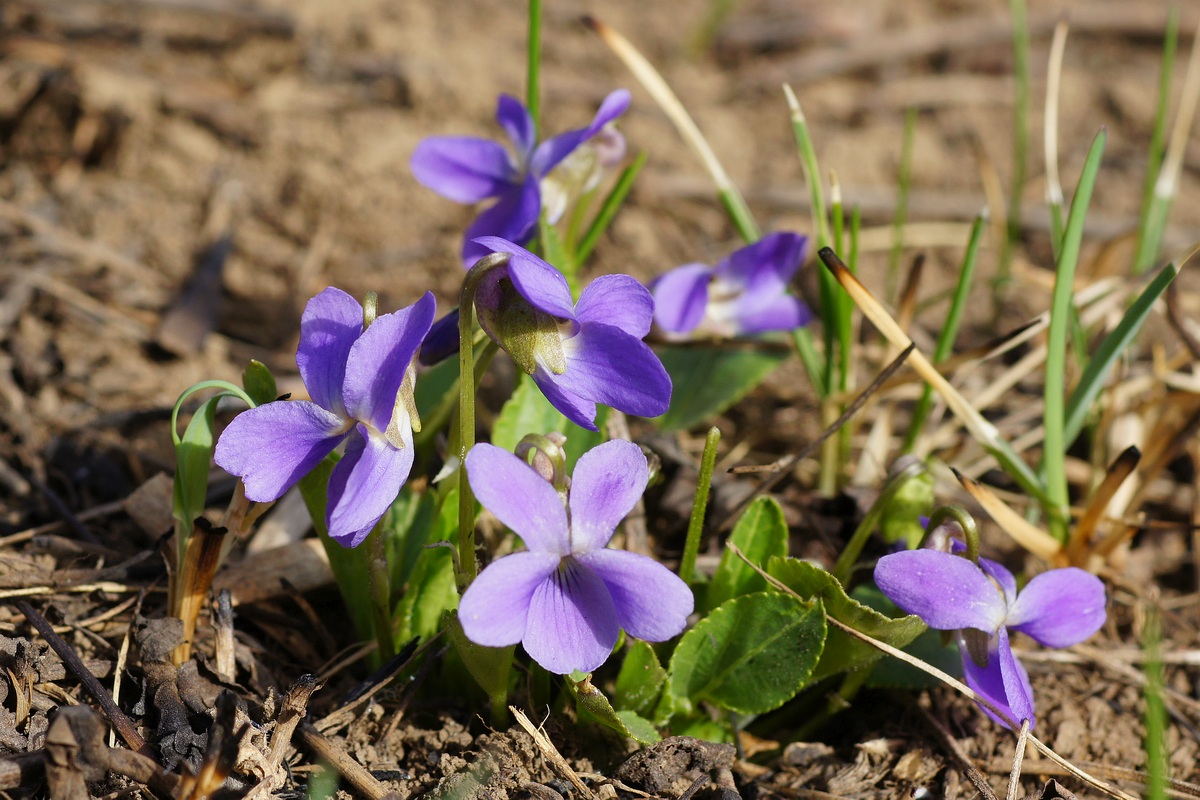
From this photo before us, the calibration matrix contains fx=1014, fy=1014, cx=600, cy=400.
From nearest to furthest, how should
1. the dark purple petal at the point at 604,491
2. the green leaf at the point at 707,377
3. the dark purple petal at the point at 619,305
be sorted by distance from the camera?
the dark purple petal at the point at 604,491 < the dark purple petal at the point at 619,305 < the green leaf at the point at 707,377

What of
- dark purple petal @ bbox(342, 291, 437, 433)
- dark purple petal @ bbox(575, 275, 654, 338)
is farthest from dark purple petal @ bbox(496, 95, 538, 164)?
dark purple petal @ bbox(342, 291, 437, 433)

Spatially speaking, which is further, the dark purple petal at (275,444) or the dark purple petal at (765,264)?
the dark purple petal at (765,264)

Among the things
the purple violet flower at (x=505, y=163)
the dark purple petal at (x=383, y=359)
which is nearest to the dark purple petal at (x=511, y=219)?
the purple violet flower at (x=505, y=163)

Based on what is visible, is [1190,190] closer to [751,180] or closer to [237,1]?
[751,180]

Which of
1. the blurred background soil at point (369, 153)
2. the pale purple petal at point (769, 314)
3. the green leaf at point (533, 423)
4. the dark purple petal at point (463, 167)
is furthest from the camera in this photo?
the blurred background soil at point (369, 153)

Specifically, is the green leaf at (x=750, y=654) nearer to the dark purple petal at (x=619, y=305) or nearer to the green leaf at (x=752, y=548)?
the green leaf at (x=752, y=548)

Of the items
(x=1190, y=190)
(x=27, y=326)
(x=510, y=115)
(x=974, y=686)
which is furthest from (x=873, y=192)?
(x=27, y=326)
